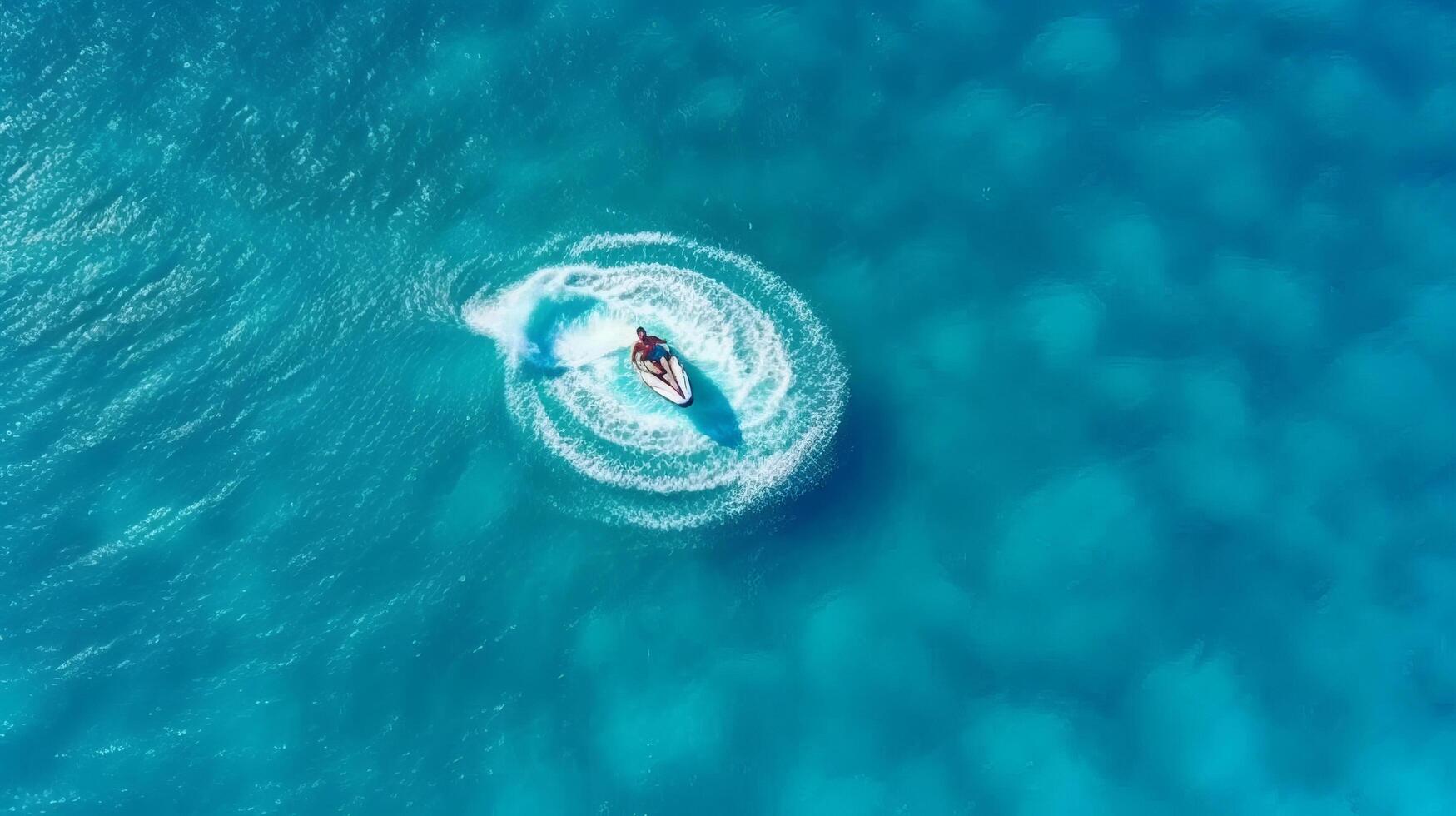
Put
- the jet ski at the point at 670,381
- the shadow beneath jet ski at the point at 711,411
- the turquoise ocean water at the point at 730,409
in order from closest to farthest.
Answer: the turquoise ocean water at the point at 730,409
the jet ski at the point at 670,381
the shadow beneath jet ski at the point at 711,411

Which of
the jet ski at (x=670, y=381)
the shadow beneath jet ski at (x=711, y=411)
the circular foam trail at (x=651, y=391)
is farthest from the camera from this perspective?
the shadow beneath jet ski at (x=711, y=411)

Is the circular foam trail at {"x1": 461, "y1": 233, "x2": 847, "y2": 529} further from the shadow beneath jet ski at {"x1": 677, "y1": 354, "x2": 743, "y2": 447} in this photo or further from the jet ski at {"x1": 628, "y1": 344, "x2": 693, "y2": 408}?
the jet ski at {"x1": 628, "y1": 344, "x2": 693, "y2": 408}

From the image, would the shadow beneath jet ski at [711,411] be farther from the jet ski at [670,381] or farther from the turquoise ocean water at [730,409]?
the jet ski at [670,381]

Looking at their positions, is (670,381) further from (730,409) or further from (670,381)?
(730,409)

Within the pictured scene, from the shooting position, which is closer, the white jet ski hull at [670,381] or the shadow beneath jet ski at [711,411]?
the white jet ski hull at [670,381]

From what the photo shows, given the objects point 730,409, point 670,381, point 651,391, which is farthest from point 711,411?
point 651,391

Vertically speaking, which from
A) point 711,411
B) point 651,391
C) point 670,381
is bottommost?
point 711,411

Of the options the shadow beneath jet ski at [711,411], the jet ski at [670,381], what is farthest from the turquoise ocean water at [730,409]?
the jet ski at [670,381]
